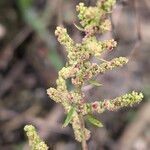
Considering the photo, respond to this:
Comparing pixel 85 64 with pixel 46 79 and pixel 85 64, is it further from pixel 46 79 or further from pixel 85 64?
pixel 46 79

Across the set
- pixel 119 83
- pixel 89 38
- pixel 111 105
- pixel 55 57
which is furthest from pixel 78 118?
pixel 119 83

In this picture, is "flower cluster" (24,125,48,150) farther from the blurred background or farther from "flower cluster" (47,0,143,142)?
the blurred background

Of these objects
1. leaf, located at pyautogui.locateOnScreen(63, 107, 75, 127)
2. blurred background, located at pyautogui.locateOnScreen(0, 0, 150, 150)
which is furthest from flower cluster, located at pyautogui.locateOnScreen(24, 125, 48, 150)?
blurred background, located at pyautogui.locateOnScreen(0, 0, 150, 150)

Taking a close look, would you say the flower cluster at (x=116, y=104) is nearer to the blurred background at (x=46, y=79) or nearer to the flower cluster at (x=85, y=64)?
the flower cluster at (x=85, y=64)

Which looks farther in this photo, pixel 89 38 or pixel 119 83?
pixel 119 83

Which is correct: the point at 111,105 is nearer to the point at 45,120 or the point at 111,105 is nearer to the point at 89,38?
the point at 89,38

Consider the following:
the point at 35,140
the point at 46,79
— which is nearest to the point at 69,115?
the point at 35,140
